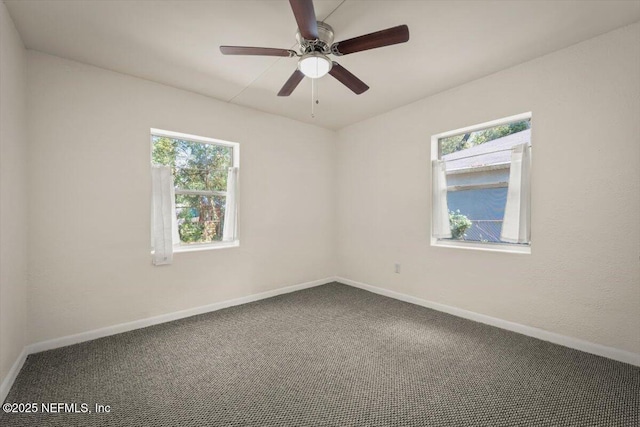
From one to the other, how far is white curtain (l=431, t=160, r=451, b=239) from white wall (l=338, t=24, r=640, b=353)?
88 millimetres

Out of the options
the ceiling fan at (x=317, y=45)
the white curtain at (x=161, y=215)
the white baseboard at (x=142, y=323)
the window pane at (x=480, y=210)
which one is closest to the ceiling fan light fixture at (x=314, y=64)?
the ceiling fan at (x=317, y=45)

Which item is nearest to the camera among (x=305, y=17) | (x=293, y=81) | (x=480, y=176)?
(x=305, y=17)

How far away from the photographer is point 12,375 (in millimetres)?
1935

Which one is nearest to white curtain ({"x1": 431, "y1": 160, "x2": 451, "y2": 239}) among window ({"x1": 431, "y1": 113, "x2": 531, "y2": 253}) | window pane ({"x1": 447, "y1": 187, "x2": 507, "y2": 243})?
window ({"x1": 431, "y1": 113, "x2": 531, "y2": 253})

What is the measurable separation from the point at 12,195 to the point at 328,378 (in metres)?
2.59

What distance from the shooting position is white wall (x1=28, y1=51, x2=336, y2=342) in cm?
241

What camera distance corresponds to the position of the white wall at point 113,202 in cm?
241

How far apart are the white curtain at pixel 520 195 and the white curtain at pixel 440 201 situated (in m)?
0.72

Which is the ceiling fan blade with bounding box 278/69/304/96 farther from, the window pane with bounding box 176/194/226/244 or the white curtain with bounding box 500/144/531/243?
the white curtain with bounding box 500/144/531/243

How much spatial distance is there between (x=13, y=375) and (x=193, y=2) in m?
2.85

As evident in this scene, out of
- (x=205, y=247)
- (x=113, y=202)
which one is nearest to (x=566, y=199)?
(x=205, y=247)

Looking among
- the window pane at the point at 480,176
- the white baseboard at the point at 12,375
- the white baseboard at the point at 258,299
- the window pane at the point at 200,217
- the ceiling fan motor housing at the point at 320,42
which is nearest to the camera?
the white baseboard at the point at 12,375

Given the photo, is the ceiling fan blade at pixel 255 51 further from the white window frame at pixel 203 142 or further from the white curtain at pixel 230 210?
the white curtain at pixel 230 210

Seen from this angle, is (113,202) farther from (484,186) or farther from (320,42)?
(484,186)
